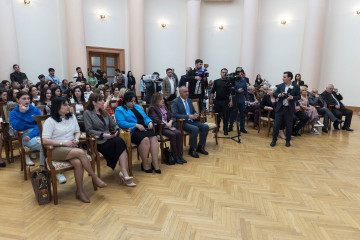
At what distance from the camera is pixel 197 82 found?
5602mm

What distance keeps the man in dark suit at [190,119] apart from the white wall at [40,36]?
7057mm

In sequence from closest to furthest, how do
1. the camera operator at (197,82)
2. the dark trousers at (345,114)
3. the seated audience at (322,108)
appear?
the camera operator at (197,82), the seated audience at (322,108), the dark trousers at (345,114)

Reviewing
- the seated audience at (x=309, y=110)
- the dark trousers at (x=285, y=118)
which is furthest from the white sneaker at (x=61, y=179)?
the seated audience at (x=309, y=110)

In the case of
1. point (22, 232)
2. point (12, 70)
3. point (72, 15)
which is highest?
point (72, 15)

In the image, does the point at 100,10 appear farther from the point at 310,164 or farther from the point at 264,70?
the point at 310,164

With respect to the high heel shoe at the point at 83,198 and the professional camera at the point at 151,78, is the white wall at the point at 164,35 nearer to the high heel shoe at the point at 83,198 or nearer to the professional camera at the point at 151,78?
the professional camera at the point at 151,78

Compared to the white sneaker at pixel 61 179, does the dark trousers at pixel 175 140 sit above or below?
above

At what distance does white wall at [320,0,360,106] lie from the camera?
9484mm

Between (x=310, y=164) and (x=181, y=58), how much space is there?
8.95m

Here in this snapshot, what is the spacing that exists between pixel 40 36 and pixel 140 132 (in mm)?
7723

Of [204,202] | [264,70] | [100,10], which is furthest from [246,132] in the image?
[100,10]

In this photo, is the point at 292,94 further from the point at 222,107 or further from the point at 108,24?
the point at 108,24

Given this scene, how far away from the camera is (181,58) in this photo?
11977 mm

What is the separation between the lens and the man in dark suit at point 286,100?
4809 mm
